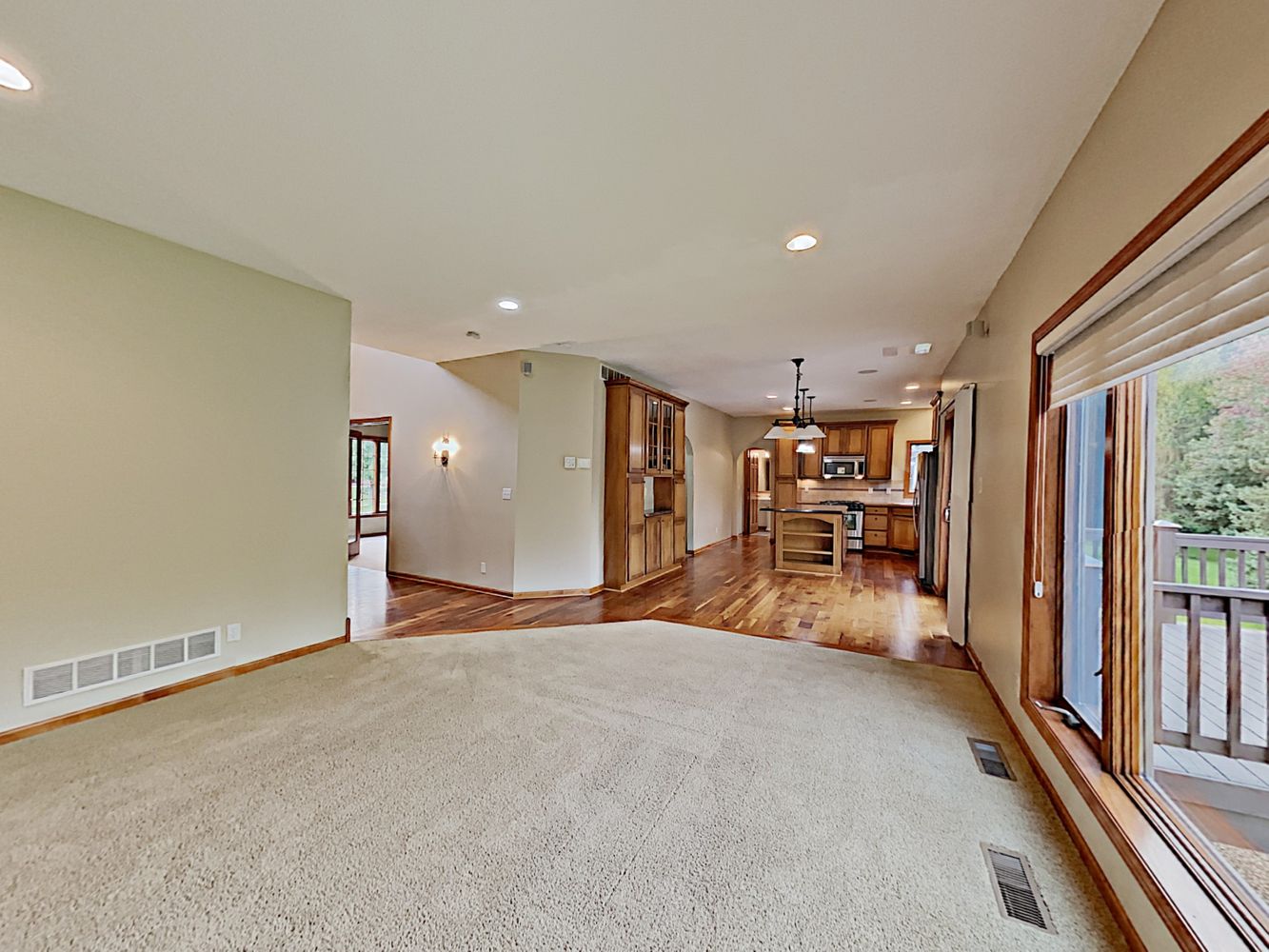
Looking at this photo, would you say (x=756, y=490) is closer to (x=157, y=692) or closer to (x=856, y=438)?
(x=856, y=438)

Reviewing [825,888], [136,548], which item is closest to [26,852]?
[136,548]

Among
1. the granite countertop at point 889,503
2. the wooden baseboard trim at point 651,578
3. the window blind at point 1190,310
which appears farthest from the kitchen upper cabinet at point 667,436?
the window blind at point 1190,310

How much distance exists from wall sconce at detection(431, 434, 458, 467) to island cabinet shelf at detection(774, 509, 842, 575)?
481 centimetres

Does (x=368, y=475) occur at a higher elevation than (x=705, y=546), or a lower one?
higher

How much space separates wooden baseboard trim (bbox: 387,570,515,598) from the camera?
561cm

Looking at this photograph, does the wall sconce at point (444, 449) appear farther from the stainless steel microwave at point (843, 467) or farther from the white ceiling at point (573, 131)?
the stainless steel microwave at point (843, 467)

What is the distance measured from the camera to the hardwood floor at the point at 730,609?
430 cm

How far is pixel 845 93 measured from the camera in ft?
5.59

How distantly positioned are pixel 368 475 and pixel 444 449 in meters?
5.88

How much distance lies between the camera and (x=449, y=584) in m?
6.04

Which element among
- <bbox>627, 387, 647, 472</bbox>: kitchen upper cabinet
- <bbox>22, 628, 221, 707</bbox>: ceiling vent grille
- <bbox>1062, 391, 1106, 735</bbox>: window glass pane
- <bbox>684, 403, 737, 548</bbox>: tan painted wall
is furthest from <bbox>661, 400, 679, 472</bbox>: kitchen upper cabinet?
<bbox>22, 628, 221, 707</bbox>: ceiling vent grille

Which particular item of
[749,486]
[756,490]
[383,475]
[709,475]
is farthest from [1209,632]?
[383,475]

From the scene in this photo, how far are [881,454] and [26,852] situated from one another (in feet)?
34.1

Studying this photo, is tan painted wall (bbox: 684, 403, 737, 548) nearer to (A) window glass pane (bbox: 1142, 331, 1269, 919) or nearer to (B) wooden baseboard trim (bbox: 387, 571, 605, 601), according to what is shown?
(B) wooden baseboard trim (bbox: 387, 571, 605, 601)
